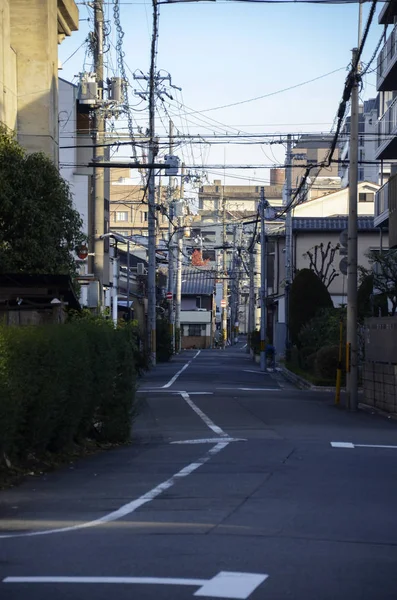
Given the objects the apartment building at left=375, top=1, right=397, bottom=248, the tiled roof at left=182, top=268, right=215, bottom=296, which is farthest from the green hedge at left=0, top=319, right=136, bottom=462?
the tiled roof at left=182, top=268, right=215, bottom=296

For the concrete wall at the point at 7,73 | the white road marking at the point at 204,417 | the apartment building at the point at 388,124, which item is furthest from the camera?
the apartment building at the point at 388,124

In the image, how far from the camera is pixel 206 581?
619cm

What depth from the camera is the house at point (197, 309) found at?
104500 millimetres

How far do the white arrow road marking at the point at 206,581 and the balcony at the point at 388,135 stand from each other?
91.4ft

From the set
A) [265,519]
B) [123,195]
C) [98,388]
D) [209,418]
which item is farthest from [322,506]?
[123,195]

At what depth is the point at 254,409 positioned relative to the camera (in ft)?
77.1

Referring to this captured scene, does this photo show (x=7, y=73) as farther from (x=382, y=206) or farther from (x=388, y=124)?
(x=382, y=206)

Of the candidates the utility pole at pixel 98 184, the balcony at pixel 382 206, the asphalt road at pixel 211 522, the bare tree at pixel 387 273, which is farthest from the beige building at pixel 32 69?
the asphalt road at pixel 211 522

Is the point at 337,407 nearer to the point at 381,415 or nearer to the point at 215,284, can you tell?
the point at 381,415

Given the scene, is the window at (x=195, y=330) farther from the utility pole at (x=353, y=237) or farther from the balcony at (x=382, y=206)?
the utility pole at (x=353, y=237)

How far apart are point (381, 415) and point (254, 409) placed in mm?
3258

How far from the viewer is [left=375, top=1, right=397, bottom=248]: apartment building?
32.9m

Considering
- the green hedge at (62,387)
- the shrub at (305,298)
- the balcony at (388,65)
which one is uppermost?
the balcony at (388,65)

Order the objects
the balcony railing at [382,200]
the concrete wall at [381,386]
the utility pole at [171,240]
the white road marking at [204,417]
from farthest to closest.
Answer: the utility pole at [171,240] < the balcony railing at [382,200] < the concrete wall at [381,386] < the white road marking at [204,417]
